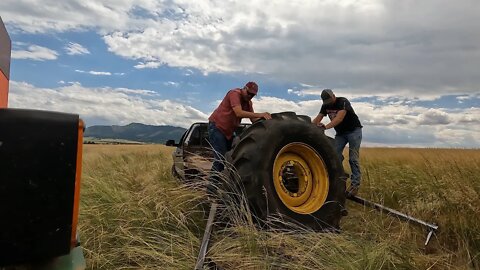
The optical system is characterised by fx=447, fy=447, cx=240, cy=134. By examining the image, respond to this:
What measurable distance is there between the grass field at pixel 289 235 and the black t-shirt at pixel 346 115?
1.09 m

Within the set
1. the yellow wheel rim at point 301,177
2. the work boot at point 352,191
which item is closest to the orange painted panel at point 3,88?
the yellow wheel rim at point 301,177

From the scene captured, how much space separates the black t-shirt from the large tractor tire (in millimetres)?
1975

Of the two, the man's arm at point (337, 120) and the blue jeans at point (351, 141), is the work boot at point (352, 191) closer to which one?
the blue jeans at point (351, 141)

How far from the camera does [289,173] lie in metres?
4.41

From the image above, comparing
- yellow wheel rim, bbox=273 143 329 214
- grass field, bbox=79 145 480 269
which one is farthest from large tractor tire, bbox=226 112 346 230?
grass field, bbox=79 145 480 269

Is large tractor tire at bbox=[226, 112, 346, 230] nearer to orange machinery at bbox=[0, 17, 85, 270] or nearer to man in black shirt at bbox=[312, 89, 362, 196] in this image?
man in black shirt at bbox=[312, 89, 362, 196]

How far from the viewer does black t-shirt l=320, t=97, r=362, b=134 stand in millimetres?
6574

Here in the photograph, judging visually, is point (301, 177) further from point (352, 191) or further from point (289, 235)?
point (352, 191)

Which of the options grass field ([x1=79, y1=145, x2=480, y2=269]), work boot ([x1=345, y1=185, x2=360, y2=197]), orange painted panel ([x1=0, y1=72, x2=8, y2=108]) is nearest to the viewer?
orange painted panel ([x1=0, y1=72, x2=8, y2=108])

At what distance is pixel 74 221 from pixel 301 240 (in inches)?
86.2

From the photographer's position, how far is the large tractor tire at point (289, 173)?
3.86m

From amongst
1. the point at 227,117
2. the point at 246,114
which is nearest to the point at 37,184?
the point at 246,114

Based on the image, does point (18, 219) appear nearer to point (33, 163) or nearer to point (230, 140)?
point (33, 163)

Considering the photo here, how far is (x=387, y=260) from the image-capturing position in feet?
9.83
